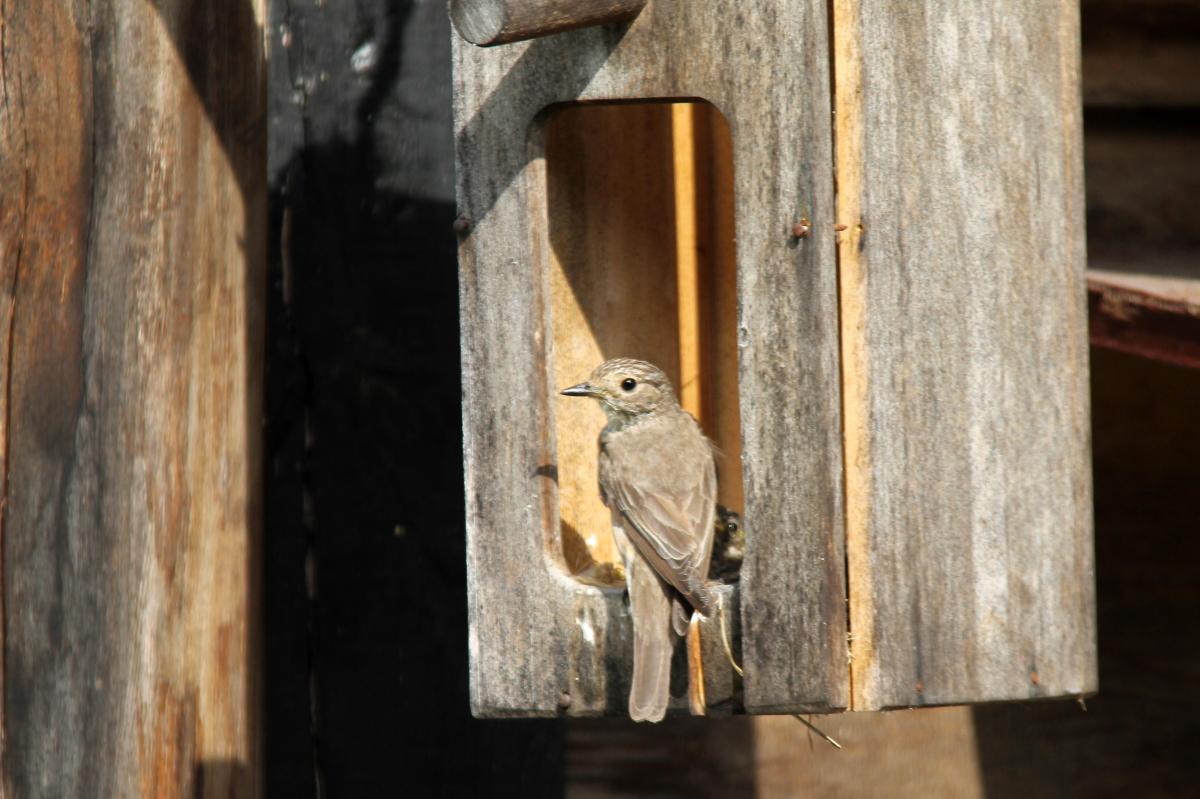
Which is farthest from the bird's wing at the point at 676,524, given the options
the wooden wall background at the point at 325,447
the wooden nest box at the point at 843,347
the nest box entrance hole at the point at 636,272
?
the wooden wall background at the point at 325,447

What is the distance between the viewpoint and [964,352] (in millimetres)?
3467

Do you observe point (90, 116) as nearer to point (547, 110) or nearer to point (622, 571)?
point (547, 110)

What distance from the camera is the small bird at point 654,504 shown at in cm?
336

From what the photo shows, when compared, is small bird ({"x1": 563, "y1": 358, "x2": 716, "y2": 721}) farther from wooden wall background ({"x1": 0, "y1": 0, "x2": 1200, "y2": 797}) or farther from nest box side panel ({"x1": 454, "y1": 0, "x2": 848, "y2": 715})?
wooden wall background ({"x1": 0, "y1": 0, "x2": 1200, "y2": 797})

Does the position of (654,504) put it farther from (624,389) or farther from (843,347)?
(843,347)

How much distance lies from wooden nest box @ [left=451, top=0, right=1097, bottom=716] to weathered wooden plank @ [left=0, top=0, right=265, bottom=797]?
0.57 metres

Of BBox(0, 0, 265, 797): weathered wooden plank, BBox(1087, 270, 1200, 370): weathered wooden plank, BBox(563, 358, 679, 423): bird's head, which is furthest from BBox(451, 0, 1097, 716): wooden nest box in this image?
BBox(0, 0, 265, 797): weathered wooden plank

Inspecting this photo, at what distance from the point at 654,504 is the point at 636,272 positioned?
0.77 metres

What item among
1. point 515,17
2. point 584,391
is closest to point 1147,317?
point 584,391

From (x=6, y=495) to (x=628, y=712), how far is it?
1.30 metres

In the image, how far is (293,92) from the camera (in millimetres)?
4375

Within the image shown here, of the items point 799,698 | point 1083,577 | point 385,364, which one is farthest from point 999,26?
point 385,364

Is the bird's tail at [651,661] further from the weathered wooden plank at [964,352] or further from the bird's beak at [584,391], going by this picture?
the bird's beak at [584,391]

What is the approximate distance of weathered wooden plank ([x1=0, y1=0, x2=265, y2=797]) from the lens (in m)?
3.38
